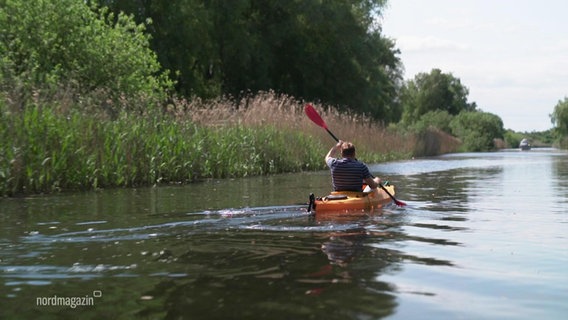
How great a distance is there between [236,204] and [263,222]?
7.57 feet

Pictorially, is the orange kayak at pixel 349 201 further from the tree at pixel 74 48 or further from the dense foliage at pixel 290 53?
the dense foliage at pixel 290 53

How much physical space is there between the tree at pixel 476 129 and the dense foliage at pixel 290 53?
113 feet

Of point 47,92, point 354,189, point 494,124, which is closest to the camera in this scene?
point 354,189

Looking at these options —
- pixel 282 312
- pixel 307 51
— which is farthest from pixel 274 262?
pixel 307 51

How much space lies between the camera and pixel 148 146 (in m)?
14.3

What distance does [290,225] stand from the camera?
7648 mm

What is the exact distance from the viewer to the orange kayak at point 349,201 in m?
8.69

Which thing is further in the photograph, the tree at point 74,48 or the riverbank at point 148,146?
the tree at point 74,48

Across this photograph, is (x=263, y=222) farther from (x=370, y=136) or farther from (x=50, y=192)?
(x=370, y=136)

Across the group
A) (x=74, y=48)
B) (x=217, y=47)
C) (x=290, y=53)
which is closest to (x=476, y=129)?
(x=290, y=53)

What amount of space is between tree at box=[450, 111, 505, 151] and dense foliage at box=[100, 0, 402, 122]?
1361 inches

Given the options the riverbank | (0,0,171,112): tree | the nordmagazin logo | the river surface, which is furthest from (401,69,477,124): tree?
the nordmagazin logo

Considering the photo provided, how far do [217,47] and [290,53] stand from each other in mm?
6182

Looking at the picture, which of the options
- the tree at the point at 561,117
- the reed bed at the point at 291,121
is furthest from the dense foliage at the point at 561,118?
the reed bed at the point at 291,121
